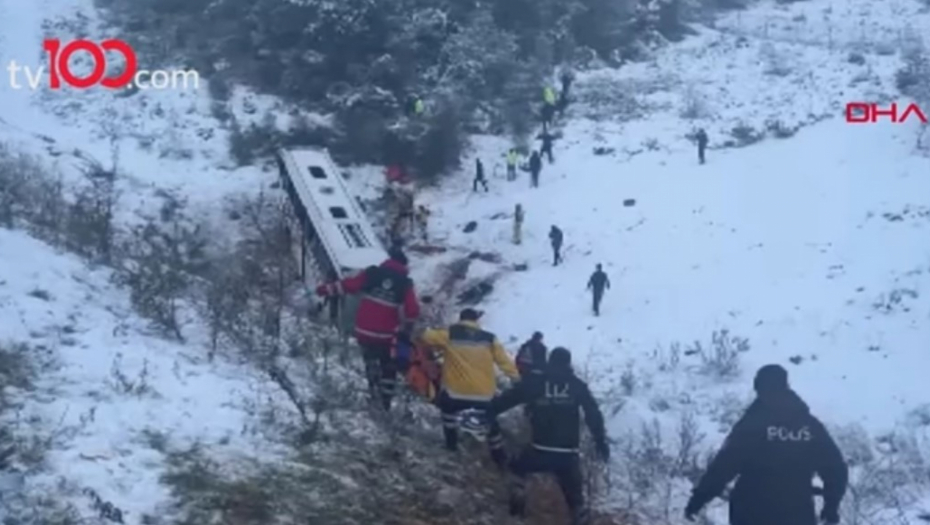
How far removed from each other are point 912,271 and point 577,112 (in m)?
9.95

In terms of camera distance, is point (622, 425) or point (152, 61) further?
point (152, 61)

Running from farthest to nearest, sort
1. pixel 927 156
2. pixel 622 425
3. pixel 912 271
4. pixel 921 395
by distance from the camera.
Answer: pixel 927 156 < pixel 912 271 < pixel 921 395 < pixel 622 425

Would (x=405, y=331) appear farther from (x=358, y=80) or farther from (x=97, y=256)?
(x=358, y=80)

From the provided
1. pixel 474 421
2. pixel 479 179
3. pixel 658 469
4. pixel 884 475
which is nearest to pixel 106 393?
pixel 474 421

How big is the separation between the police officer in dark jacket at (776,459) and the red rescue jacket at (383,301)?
390 centimetres

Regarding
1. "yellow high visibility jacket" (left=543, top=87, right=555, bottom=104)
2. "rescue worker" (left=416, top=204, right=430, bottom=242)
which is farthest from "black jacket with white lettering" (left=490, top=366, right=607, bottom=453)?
"yellow high visibility jacket" (left=543, top=87, right=555, bottom=104)

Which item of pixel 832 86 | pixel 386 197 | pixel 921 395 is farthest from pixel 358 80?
pixel 921 395

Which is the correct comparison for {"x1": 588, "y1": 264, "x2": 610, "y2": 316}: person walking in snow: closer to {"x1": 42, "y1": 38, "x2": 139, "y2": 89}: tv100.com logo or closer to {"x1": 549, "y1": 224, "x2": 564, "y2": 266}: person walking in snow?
{"x1": 549, "y1": 224, "x2": 564, "y2": 266}: person walking in snow

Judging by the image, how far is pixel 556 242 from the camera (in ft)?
60.2

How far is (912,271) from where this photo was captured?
16.5 metres

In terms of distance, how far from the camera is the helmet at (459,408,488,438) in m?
8.94

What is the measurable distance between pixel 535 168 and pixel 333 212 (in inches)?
217

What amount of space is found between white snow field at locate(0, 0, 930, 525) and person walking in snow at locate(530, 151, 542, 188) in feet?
0.53

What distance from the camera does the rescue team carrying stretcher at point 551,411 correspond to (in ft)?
20.1
